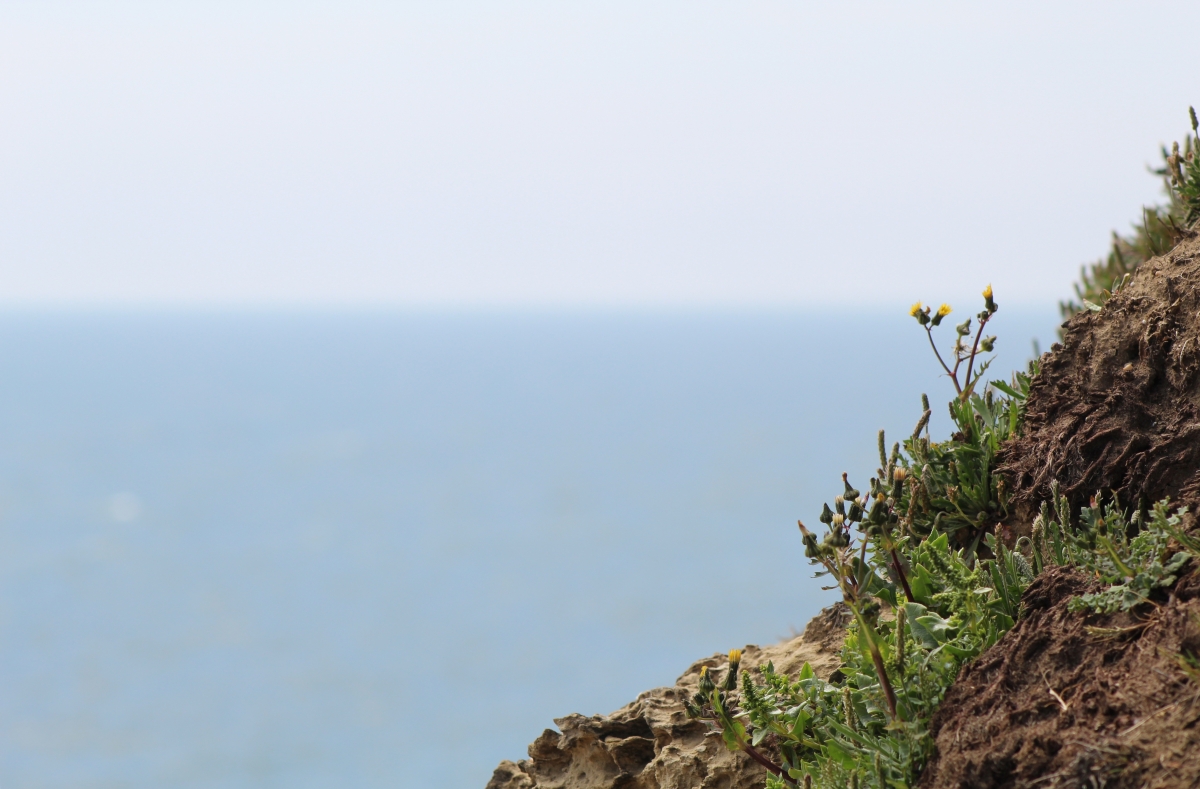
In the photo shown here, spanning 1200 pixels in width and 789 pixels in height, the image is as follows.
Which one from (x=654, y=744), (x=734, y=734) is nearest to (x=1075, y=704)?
(x=734, y=734)

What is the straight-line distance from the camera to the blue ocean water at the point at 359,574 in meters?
78.2

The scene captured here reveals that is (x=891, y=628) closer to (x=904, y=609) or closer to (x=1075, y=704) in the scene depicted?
(x=904, y=609)

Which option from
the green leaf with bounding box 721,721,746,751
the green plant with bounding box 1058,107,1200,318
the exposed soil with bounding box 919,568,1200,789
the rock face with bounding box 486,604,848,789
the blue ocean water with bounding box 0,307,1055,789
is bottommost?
the exposed soil with bounding box 919,568,1200,789

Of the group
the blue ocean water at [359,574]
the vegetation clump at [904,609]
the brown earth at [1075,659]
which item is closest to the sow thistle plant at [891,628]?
the vegetation clump at [904,609]

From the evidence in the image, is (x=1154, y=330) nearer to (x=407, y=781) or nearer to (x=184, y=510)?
(x=407, y=781)

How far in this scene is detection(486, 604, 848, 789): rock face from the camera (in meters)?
3.92

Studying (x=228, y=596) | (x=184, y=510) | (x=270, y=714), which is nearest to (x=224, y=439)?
(x=184, y=510)

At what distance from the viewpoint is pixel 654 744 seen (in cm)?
423

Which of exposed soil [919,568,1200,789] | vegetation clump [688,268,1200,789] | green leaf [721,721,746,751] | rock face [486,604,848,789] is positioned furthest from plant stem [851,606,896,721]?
rock face [486,604,848,789]

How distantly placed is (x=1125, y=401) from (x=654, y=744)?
2390 mm

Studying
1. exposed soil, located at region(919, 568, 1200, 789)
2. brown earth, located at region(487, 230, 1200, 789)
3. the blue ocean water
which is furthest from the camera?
the blue ocean water

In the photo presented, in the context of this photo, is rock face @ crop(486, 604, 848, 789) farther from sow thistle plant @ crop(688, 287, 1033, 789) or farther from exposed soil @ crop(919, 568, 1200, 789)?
exposed soil @ crop(919, 568, 1200, 789)

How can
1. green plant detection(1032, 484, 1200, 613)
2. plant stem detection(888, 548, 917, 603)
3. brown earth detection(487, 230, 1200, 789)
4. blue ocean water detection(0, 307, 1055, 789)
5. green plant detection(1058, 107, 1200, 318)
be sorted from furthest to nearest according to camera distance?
blue ocean water detection(0, 307, 1055, 789), green plant detection(1058, 107, 1200, 318), plant stem detection(888, 548, 917, 603), green plant detection(1032, 484, 1200, 613), brown earth detection(487, 230, 1200, 789)

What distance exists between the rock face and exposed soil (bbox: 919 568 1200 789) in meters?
1.18
